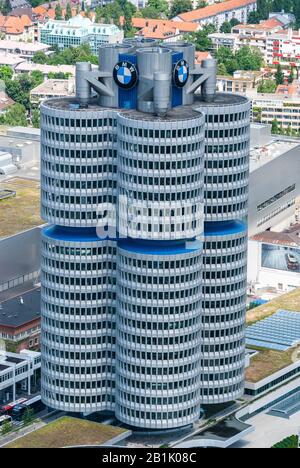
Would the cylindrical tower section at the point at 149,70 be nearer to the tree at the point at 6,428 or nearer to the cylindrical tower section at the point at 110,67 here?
the cylindrical tower section at the point at 110,67

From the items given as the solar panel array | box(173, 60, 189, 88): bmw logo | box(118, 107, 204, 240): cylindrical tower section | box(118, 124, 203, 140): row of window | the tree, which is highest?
box(173, 60, 189, 88): bmw logo

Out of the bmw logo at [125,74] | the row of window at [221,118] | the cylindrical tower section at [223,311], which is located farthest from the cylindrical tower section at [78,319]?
the row of window at [221,118]

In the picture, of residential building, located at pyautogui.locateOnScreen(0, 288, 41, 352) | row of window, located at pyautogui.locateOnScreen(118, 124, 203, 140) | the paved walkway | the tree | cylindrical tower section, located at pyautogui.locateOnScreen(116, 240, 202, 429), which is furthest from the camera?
residential building, located at pyautogui.locateOnScreen(0, 288, 41, 352)

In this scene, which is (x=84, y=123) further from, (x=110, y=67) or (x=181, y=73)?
(x=181, y=73)

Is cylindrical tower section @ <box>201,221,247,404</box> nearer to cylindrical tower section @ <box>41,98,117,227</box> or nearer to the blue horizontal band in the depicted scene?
the blue horizontal band

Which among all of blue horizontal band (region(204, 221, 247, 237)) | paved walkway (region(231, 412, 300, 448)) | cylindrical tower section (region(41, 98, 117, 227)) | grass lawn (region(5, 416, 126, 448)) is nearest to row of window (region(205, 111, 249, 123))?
cylindrical tower section (region(41, 98, 117, 227))

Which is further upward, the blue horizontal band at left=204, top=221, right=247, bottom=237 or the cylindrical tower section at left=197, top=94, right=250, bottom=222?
the cylindrical tower section at left=197, top=94, right=250, bottom=222
